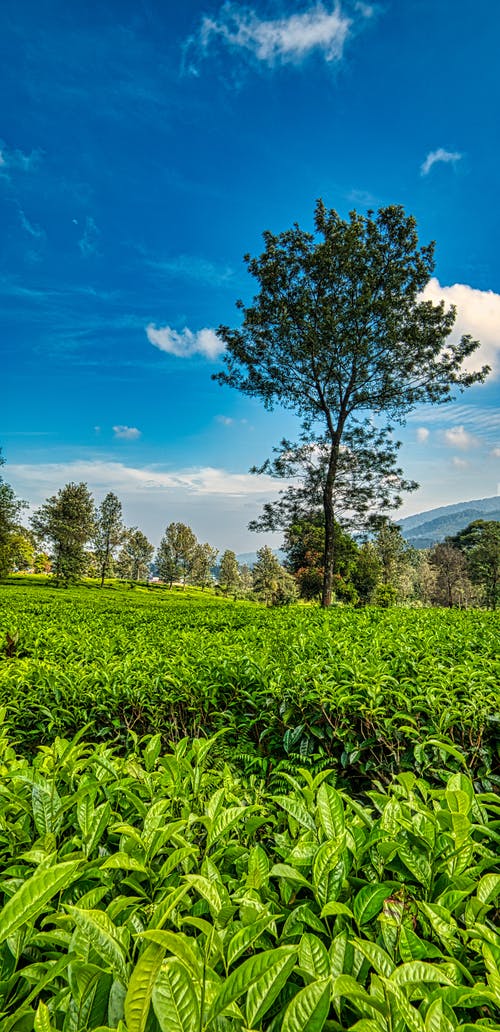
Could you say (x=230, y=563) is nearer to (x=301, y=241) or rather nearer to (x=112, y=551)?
(x=112, y=551)

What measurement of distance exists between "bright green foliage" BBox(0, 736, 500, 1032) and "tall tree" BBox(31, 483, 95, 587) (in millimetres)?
38933

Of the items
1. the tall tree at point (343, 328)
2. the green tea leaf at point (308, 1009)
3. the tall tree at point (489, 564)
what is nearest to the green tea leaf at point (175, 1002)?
the green tea leaf at point (308, 1009)

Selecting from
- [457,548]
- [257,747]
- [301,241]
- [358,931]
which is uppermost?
[301,241]

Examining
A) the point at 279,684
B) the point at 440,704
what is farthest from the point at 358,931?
the point at 279,684

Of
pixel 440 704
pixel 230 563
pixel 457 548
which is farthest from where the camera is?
pixel 230 563

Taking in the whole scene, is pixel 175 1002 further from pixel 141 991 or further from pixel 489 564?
pixel 489 564

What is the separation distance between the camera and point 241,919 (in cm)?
89

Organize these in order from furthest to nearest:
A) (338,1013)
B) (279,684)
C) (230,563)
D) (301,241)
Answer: (230,563), (301,241), (279,684), (338,1013)

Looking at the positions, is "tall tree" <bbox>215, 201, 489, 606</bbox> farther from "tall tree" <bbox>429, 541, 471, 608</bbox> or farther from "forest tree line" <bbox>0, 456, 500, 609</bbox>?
"tall tree" <bbox>429, 541, 471, 608</bbox>

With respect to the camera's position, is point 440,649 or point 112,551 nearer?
point 440,649

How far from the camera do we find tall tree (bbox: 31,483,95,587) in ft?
127

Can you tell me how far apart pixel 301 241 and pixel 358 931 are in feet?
50.7

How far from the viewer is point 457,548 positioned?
173ft

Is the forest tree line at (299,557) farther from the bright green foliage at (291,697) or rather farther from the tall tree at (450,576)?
the bright green foliage at (291,697)
